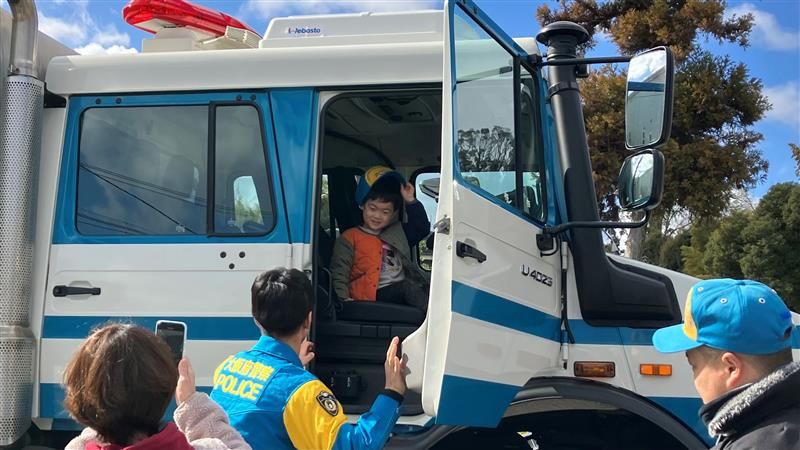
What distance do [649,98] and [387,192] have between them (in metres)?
1.47

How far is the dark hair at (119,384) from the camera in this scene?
144 cm

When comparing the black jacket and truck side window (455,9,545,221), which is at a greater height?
truck side window (455,9,545,221)

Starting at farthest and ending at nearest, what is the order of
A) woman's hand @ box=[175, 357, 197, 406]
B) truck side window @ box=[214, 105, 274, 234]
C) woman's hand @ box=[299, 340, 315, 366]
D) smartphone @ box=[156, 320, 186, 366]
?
truck side window @ box=[214, 105, 274, 234], smartphone @ box=[156, 320, 186, 366], woman's hand @ box=[299, 340, 315, 366], woman's hand @ box=[175, 357, 197, 406]

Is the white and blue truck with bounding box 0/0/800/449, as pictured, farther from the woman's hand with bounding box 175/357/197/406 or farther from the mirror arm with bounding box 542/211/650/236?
the woman's hand with bounding box 175/357/197/406

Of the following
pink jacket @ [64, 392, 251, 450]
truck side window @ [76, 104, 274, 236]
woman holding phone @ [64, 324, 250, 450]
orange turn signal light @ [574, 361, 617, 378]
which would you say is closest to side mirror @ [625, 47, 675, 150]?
orange turn signal light @ [574, 361, 617, 378]

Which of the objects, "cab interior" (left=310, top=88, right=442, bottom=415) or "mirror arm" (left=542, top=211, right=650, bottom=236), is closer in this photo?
"mirror arm" (left=542, top=211, right=650, bottom=236)

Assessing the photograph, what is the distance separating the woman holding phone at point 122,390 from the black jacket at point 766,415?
45.8 inches

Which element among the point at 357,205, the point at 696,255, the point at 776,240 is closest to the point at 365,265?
the point at 357,205

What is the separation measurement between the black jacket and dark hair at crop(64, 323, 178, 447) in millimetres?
1194

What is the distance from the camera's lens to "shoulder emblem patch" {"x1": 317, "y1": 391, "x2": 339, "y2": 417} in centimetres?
205

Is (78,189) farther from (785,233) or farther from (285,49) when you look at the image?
(785,233)

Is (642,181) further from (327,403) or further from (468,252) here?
(327,403)

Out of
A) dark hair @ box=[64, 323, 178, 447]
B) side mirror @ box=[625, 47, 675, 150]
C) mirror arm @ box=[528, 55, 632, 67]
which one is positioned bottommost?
dark hair @ box=[64, 323, 178, 447]

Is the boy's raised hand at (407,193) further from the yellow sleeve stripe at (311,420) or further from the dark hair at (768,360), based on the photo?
the dark hair at (768,360)
